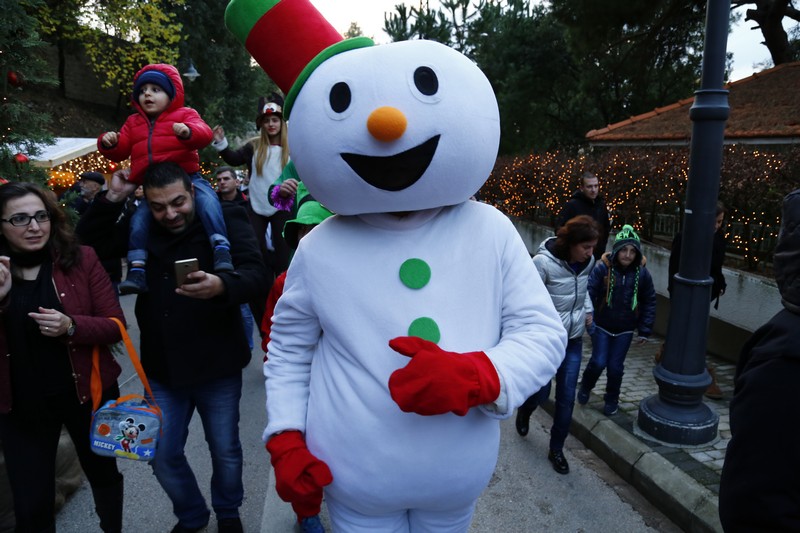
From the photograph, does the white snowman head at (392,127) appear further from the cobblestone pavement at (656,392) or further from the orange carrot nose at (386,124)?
the cobblestone pavement at (656,392)

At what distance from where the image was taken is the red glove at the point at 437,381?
56.5 inches

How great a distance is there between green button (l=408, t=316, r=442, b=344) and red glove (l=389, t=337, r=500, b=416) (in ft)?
0.34

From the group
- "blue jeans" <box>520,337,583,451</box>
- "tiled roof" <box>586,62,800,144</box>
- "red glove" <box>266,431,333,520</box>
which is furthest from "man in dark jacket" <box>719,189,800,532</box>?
"tiled roof" <box>586,62,800,144</box>

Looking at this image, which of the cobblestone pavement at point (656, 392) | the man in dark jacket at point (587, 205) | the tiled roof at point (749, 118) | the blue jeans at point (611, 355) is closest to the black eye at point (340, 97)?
the cobblestone pavement at point (656, 392)

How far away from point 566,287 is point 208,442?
2571 mm

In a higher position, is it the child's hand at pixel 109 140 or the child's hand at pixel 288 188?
the child's hand at pixel 109 140

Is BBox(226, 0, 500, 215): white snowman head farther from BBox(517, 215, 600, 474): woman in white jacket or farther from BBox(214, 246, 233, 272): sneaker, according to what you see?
BBox(517, 215, 600, 474): woman in white jacket

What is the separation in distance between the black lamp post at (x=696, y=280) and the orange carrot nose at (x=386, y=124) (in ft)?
10.3

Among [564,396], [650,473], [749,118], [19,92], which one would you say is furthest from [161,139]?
[749,118]

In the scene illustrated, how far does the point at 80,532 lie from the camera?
3.08m

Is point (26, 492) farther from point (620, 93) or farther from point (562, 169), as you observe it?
point (620, 93)

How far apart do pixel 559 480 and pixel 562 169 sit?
700cm

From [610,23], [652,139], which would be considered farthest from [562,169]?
[610,23]

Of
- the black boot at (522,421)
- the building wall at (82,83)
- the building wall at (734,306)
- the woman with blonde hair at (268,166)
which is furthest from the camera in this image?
the building wall at (82,83)
